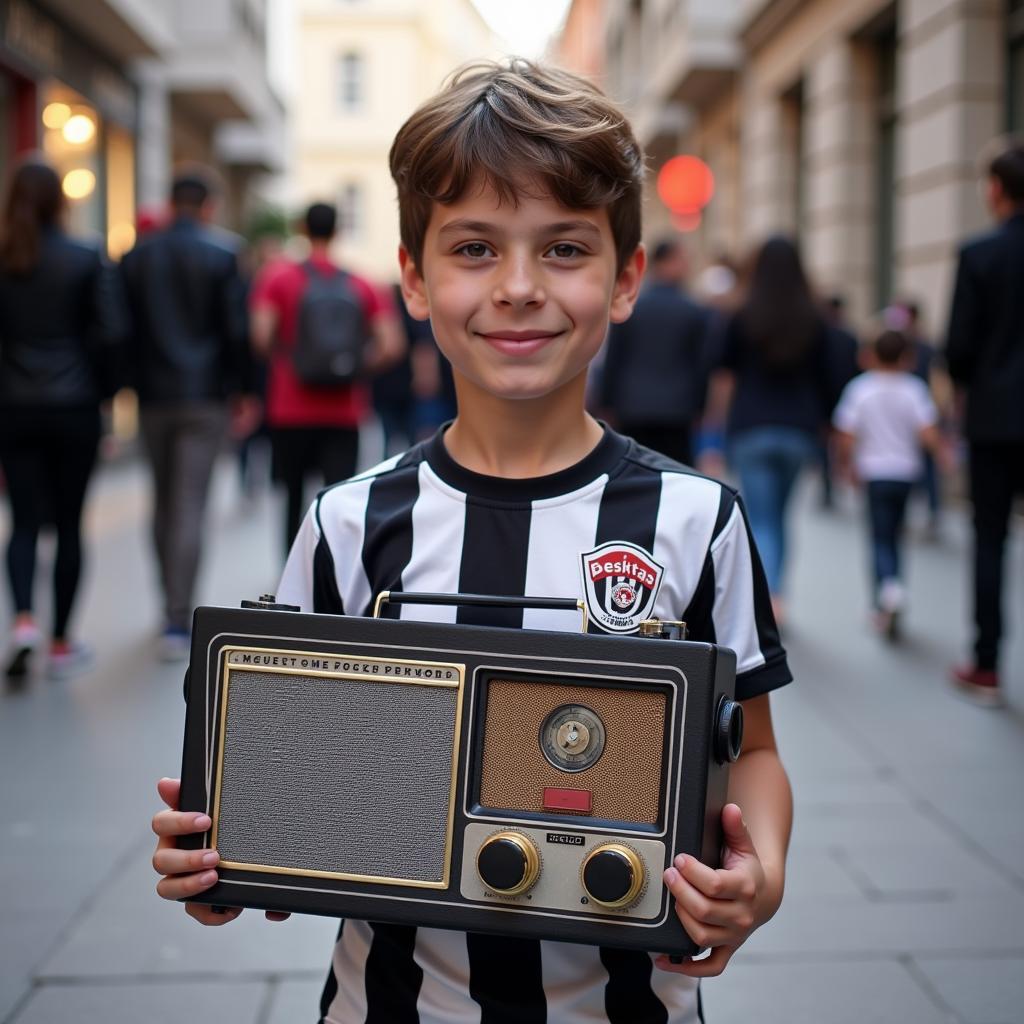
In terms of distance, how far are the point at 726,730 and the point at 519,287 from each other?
56 cm

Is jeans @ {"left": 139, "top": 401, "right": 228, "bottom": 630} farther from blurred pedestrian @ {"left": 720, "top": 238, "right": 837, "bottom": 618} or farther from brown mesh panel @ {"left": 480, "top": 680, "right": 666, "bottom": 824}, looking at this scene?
brown mesh panel @ {"left": 480, "top": 680, "right": 666, "bottom": 824}

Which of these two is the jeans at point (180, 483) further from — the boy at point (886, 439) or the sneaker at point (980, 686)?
the sneaker at point (980, 686)

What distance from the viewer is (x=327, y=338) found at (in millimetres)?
6930

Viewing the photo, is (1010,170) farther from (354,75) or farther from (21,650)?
(354,75)

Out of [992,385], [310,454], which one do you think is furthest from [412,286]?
[310,454]

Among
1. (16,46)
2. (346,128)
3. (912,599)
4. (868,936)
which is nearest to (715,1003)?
(868,936)

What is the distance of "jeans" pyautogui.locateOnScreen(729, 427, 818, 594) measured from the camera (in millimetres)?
7070

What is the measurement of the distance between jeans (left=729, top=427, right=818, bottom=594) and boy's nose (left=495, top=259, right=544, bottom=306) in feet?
18.2

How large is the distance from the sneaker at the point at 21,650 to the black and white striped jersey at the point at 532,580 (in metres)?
4.48

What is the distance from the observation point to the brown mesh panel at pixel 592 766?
1.31 metres

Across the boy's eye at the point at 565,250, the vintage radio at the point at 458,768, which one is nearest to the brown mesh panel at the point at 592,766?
the vintage radio at the point at 458,768

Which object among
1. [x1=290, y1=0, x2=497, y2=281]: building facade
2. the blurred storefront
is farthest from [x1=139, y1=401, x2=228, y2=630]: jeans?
[x1=290, y1=0, x2=497, y2=281]: building facade

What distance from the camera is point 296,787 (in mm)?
1383

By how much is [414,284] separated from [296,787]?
2.45ft
